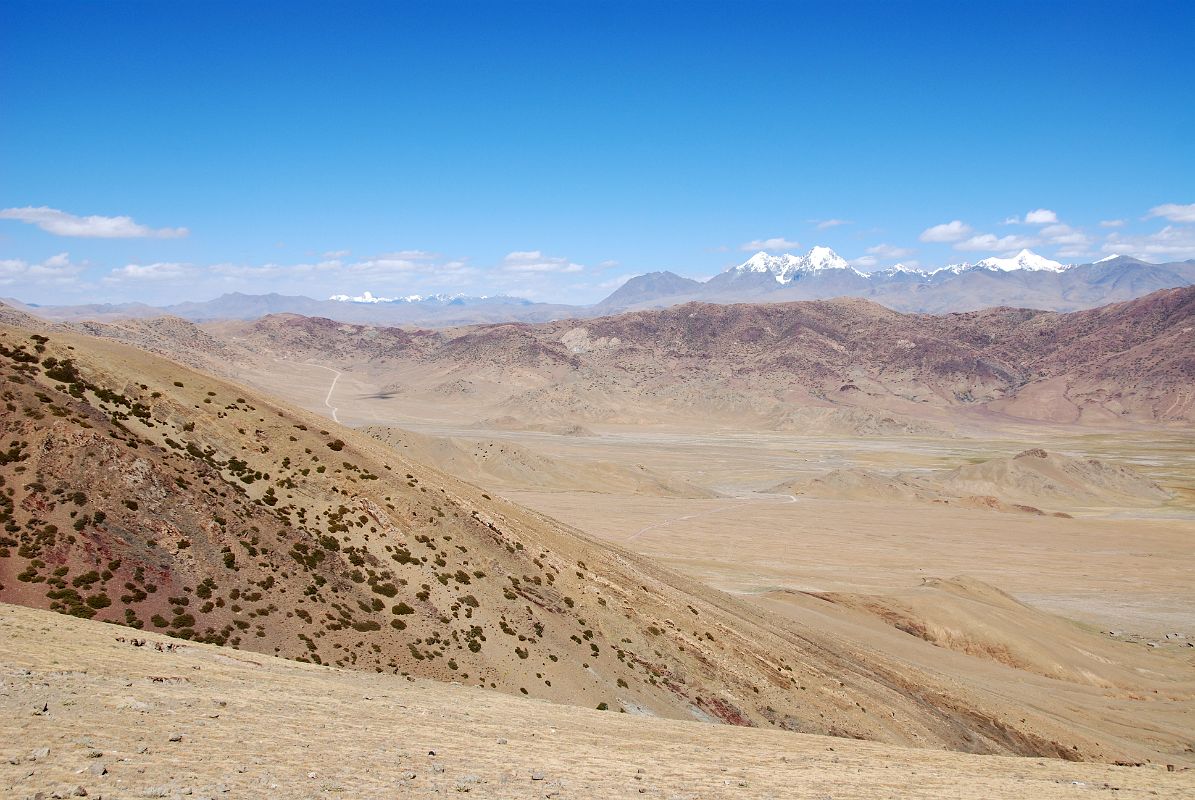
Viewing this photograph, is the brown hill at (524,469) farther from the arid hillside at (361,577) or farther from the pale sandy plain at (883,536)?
the arid hillside at (361,577)

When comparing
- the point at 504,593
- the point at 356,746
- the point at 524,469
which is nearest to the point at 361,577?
the point at 504,593

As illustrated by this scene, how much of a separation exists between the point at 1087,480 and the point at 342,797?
4887 inches

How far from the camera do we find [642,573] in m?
36.1

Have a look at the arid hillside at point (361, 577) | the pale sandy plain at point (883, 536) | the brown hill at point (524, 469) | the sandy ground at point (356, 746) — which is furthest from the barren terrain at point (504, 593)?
the brown hill at point (524, 469)

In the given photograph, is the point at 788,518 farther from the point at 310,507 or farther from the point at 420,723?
the point at 420,723

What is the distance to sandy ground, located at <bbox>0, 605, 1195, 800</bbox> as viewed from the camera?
37.8ft

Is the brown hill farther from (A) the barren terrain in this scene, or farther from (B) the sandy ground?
(B) the sandy ground

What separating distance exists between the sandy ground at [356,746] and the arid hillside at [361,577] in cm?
234

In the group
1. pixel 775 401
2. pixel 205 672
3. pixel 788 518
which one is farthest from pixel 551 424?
pixel 205 672

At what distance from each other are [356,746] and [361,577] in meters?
10.9

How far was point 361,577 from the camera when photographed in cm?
2452

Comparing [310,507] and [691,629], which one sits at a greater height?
[310,507]

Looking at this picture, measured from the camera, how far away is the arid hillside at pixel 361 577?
20.4 meters

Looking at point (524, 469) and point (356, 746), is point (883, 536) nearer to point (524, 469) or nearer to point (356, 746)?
point (524, 469)
